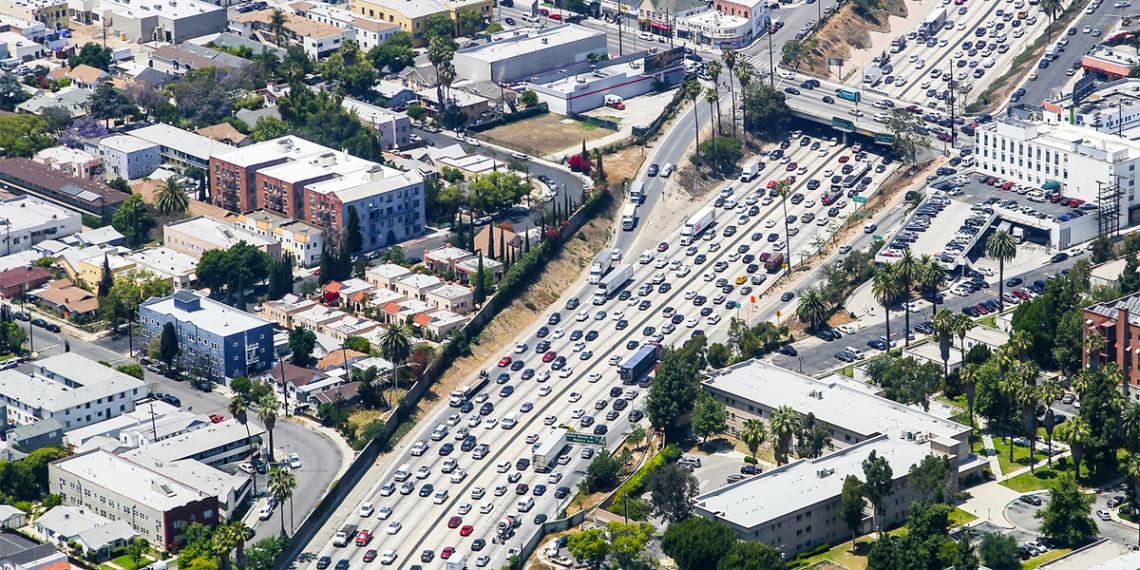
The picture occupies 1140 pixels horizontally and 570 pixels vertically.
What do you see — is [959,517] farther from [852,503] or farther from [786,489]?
[786,489]

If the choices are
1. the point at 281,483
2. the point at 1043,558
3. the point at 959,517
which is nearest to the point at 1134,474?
the point at 1043,558

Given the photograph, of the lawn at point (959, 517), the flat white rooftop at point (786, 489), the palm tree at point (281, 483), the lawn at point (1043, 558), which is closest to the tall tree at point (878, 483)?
the flat white rooftop at point (786, 489)

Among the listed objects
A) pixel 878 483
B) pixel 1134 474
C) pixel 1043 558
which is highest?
pixel 1134 474

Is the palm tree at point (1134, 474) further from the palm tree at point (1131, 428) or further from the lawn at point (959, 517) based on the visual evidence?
the lawn at point (959, 517)

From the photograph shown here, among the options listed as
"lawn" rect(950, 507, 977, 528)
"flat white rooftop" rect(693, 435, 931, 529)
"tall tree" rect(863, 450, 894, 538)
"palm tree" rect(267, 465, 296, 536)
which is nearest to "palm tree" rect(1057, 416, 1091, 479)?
"lawn" rect(950, 507, 977, 528)

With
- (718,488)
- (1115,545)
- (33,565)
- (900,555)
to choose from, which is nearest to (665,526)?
(718,488)

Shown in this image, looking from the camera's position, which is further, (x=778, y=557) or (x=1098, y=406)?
(x=1098, y=406)

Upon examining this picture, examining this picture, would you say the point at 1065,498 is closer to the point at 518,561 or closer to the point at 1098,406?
the point at 1098,406
